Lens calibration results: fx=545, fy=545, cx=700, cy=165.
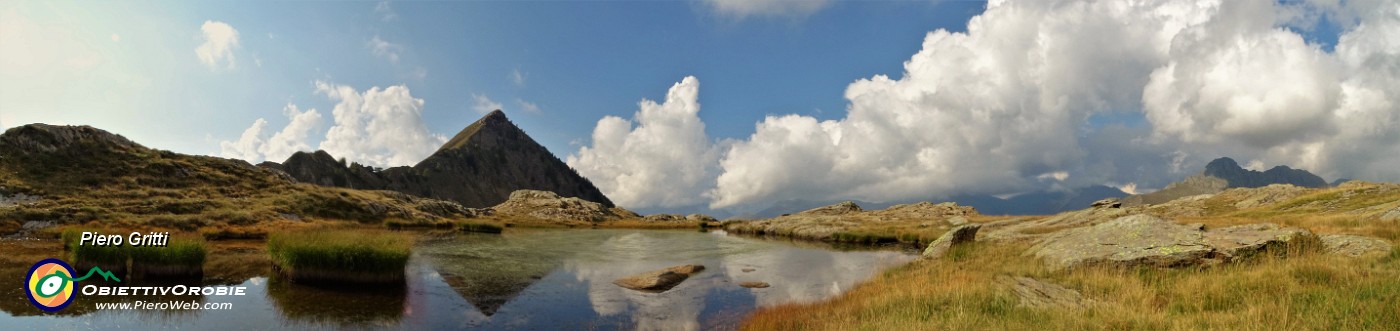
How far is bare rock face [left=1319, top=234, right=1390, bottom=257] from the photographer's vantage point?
16.1 m

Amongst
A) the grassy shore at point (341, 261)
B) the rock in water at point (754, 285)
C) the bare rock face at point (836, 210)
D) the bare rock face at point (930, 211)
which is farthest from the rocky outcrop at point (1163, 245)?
the bare rock face at point (836, 210)

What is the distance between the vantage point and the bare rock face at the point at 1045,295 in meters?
12.9

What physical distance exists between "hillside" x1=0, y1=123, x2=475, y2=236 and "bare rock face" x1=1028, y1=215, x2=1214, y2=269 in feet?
196

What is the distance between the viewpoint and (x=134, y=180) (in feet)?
242

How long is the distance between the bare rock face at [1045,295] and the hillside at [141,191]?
58.0 meters

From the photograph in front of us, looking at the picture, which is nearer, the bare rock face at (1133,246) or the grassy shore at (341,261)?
the bare rock face at (1133,246)

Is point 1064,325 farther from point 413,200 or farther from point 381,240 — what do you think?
point 413,200

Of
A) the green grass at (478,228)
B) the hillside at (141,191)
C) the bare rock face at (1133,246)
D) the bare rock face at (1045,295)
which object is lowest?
the bare rock face at (1045,295)

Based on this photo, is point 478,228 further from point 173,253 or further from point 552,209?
point 552,209

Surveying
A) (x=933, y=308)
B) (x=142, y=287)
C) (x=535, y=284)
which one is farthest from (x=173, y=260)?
(x=933, y=308)

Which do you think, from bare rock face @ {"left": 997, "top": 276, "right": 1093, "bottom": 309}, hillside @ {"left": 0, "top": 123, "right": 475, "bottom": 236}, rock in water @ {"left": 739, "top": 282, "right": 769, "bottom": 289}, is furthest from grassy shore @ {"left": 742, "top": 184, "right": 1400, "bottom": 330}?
hillside @ {"left": 0, "top": 123, "right": 475, "bottom": 236}

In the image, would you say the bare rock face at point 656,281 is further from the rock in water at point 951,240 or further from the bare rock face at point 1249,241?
the bare rock face at point 1249,241

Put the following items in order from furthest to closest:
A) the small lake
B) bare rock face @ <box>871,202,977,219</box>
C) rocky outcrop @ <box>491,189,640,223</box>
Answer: rocky outcrop @ <box>491,189,640,223</box>, bare rock face @ <box>871,202,977,219</box>, the small lake

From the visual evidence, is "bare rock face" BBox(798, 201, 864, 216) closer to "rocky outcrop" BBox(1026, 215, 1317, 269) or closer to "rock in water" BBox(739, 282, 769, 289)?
"rock in water" BBox(739, 282, 769, 289)
